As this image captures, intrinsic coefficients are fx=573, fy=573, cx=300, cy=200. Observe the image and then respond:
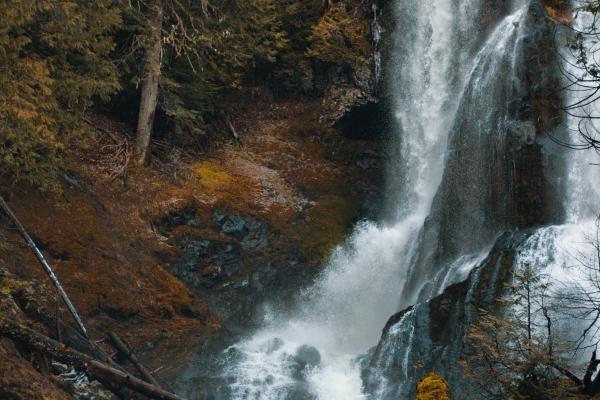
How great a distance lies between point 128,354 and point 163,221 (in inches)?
197

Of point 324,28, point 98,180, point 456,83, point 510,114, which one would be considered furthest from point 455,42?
point 98,180

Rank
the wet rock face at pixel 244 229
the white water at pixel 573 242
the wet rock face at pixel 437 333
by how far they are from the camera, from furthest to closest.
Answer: the wet rock face at pixel 244 229 → the wet rock face at pixel 437 333 → the white water at pixel 573 242

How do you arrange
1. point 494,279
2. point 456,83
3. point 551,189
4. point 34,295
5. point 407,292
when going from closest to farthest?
point 34,295, point 494,279, point 551,189, point 407,292, point 456,83

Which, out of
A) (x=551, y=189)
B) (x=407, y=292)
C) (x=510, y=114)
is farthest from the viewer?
(x=407, y=292)

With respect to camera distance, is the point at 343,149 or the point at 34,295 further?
the point at 343,149

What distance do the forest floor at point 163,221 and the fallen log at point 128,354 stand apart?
10.9 inches

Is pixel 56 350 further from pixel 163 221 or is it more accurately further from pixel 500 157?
pixel 500 157

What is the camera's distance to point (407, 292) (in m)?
14.8

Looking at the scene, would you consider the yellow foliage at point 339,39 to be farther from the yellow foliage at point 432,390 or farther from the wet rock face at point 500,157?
the yellow foliage at point 432,390

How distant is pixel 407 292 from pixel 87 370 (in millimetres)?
10629

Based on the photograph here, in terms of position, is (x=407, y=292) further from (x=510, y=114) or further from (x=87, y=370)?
(x=87, y=370)

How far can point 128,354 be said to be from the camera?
29.4ft

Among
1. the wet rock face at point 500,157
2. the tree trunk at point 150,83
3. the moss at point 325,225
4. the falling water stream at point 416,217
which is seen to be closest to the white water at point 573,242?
the falling water stream at point 416,217

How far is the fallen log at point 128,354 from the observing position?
8.51 m
